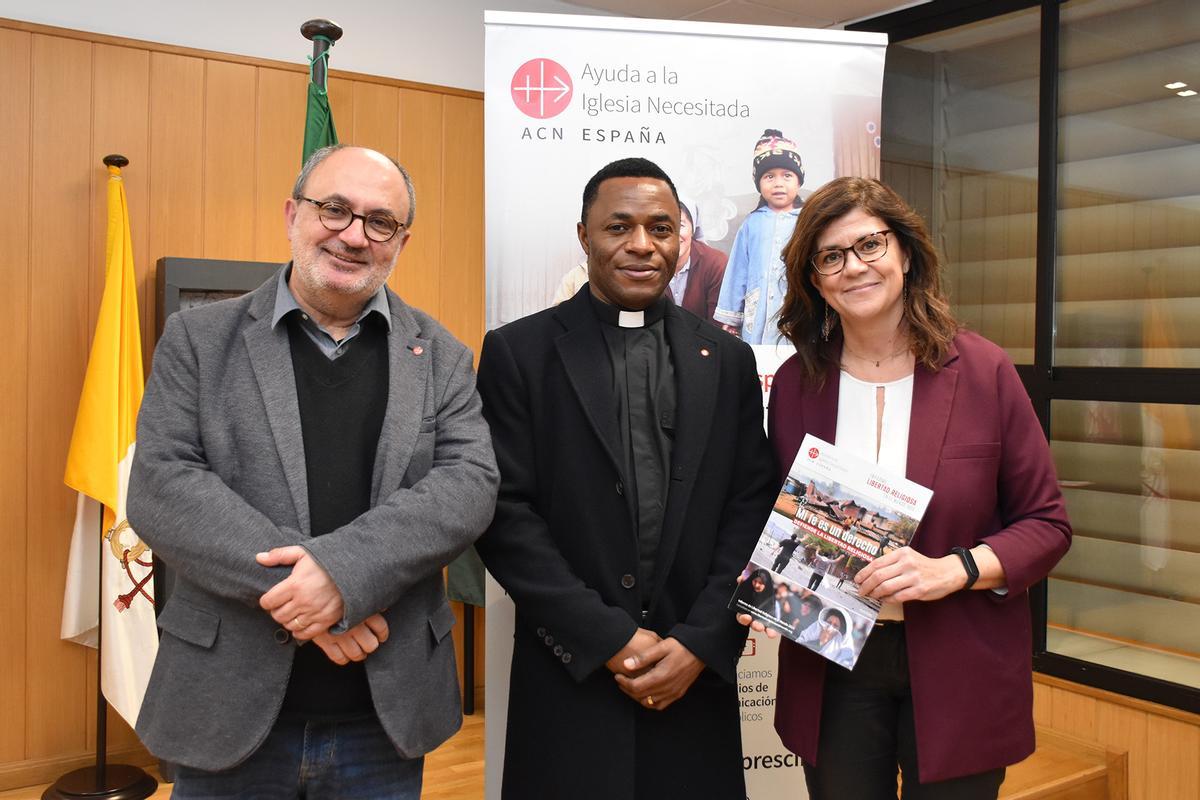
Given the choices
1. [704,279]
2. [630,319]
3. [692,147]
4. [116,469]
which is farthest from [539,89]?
[116,469]

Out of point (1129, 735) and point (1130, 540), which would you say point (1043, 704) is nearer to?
point (1129, 735)

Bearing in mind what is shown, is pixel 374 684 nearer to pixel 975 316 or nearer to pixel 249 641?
pixel 249 641

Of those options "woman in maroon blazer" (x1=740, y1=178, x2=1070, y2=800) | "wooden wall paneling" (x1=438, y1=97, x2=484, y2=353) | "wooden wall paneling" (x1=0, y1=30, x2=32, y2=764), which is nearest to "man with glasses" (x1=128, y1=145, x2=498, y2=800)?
"woman in maroon blazer" (x1=740, y1=178, x2=1070, y2=800)

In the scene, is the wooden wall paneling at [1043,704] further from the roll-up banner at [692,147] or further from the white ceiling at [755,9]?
the white ceiling at [755,9]

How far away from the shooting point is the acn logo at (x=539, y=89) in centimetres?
267

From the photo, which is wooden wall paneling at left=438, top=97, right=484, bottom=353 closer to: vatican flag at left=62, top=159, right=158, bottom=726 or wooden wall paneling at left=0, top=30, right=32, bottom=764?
vatican flag at left=62, top=159, right=158, bottom=726

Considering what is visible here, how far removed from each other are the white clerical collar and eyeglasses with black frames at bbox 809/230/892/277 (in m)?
0.40

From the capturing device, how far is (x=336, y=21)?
13.3 ft

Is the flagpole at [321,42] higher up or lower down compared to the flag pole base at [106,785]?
higher up

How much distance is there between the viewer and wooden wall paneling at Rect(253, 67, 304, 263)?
3.90 metres

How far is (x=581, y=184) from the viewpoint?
2.71m

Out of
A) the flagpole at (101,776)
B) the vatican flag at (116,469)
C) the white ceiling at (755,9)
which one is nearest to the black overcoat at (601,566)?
the vatican flag at (116,469)

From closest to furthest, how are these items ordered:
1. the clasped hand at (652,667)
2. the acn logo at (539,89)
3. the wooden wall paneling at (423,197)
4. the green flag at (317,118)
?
the clasped hand at (652,667)
the acn logo at (539,89)
the green flag at (317,118)
the wooden wall paneling at (423,197)

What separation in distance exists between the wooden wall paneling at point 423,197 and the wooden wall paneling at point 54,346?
1.22 m
